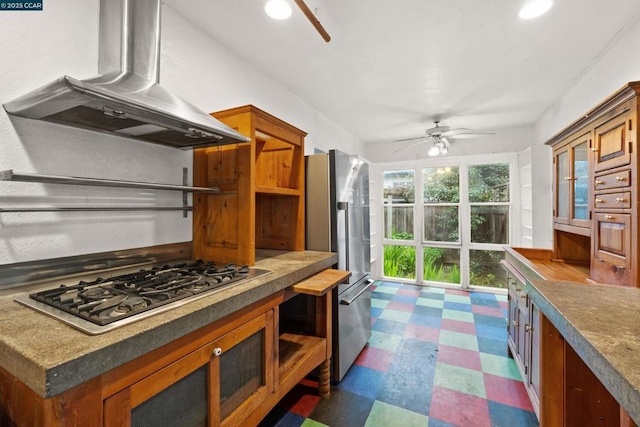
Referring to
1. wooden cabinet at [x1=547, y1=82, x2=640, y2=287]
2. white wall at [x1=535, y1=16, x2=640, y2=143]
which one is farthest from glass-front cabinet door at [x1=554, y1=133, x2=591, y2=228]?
white wall at [x1=535, y1=16, x2=640, y2=143]

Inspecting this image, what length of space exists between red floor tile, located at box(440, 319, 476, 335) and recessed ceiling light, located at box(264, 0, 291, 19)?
3162 mm

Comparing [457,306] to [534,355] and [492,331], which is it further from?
[534,355]

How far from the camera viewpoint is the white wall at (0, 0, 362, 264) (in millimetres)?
1146

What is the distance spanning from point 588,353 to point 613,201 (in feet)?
3.28

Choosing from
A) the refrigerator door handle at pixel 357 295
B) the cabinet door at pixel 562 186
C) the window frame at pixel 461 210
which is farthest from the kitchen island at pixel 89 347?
the window frame at pixel 461 210

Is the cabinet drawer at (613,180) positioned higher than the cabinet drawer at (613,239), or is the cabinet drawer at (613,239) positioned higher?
the cabinet drawer at (613,180)

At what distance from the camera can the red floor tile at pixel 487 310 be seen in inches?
137

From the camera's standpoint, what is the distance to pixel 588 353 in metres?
0.79

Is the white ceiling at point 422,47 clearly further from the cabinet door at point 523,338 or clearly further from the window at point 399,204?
the cabinet door at point 523,338

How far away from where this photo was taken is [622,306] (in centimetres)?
103

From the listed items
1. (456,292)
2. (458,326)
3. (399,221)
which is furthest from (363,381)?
(399,221)

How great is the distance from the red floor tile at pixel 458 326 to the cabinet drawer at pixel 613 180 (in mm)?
1994

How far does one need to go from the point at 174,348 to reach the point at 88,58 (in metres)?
1.42

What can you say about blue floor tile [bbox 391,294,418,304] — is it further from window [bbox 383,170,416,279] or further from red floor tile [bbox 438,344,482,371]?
red floor tile [bbox 438,344,482,371]
